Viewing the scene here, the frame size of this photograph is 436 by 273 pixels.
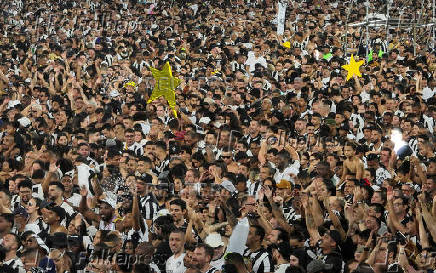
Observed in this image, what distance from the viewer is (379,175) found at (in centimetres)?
859

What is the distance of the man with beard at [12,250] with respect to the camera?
248 inches

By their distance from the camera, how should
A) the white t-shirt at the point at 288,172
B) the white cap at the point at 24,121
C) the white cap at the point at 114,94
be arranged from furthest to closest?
1. the white cap at the point at 114,94
2. the white cap at the point at 24,121
3. the white t-shirt at the point at 288,172

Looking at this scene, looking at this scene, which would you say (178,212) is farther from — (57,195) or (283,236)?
(57,195)

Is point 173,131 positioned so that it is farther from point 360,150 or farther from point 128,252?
point 128,252

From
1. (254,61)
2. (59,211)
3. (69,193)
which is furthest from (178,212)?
(254,61)

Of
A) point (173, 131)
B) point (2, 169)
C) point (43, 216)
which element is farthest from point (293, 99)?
point (43, 216)

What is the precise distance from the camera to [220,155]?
367 inches

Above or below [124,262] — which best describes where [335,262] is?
above

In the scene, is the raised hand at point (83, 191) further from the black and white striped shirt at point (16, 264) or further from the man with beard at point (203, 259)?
the man with beard at point (203, 259)

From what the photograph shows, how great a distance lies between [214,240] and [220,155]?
283 cm

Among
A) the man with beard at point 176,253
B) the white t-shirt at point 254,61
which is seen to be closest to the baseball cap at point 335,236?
the man with beard at point 176,253

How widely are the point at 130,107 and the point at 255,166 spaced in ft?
11.4

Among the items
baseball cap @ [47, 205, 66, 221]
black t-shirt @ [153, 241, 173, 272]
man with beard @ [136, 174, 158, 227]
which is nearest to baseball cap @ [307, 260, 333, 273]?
black t-shirt @ [153, 241, 173, 272]

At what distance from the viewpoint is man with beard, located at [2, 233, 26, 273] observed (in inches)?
248
